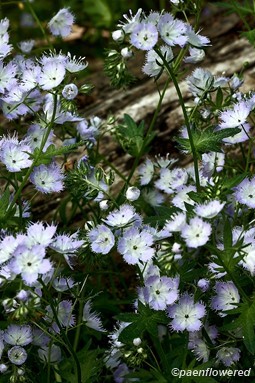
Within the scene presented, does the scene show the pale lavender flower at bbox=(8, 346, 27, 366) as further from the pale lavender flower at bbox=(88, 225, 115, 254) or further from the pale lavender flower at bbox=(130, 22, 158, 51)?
the pale lavender flower at bbox=(130, 22, 158, 51)

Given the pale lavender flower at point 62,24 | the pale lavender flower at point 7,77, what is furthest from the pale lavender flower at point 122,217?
the pale lavender flower at point 62,24

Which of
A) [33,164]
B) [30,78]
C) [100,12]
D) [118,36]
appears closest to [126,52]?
[118,36]

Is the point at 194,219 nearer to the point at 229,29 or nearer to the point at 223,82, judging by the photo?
the point at 223,82

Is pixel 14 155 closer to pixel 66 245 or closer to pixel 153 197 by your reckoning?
pixel 66 245

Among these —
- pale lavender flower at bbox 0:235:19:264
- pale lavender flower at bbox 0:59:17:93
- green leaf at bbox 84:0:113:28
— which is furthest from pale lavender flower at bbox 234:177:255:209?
green leaf at bbox 84:0:113:28

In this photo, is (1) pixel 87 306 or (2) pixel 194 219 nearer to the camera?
(2) pixel 194 219

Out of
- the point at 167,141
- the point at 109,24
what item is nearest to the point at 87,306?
the point at 167,141
